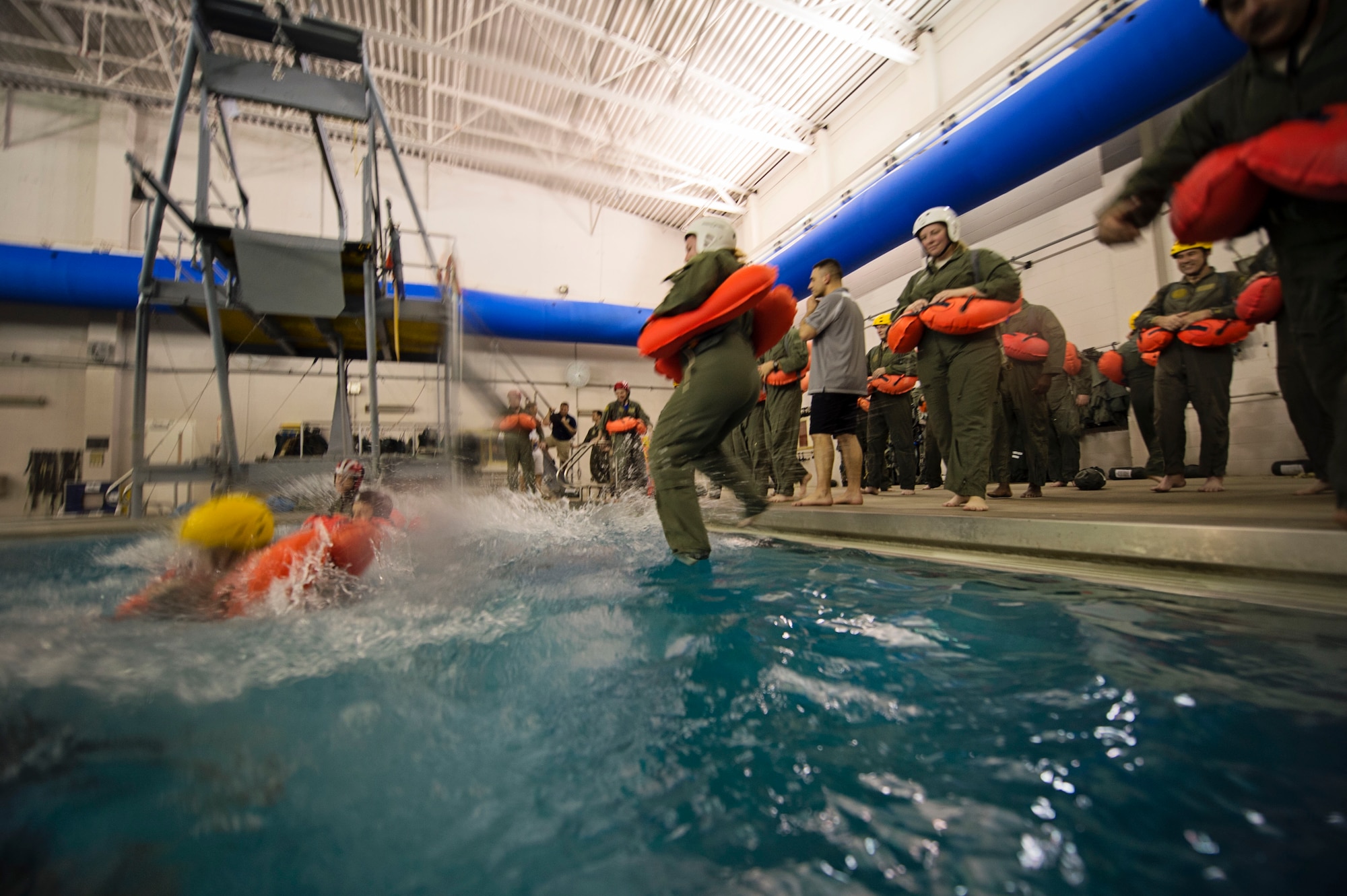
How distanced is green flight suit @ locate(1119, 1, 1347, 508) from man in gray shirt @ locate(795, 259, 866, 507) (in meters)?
2.29

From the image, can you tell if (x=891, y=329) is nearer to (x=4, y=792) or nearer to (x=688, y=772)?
(x=688, y=772)

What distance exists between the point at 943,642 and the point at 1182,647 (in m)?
0.42

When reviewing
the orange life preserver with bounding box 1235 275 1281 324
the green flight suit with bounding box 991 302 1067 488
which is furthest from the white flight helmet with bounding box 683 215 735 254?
the green flight suit with bounding box 991 302 1067 488

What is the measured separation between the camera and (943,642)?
1209 mm

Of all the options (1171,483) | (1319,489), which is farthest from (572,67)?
(1319,489)

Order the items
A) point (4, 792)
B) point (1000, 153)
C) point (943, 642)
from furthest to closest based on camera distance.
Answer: point (1000, 153), point (943, 642), point (4, 792)

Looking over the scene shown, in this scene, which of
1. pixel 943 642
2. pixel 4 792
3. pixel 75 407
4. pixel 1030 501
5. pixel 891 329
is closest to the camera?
pixel 4 792

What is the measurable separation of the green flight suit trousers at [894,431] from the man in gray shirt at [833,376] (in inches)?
84.8

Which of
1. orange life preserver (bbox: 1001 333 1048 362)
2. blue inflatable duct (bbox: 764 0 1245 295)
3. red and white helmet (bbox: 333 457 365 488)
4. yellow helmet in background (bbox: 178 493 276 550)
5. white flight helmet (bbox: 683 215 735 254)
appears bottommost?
yellow helmet in background (bbox: 178 493 276 550)

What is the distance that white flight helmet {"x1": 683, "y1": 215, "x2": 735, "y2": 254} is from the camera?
2453 mm

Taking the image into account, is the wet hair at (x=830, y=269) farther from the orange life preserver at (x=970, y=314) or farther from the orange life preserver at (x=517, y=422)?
the orange life preserver at (x=517, y=422)

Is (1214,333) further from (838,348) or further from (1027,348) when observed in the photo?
(838,348)

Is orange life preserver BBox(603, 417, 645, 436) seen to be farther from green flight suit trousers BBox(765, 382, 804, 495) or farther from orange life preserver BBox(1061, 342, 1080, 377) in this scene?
orange life preserver BBox(1061, 342, 1080, 377)

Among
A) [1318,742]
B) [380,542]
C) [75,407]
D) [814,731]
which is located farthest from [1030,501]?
[75,407]
